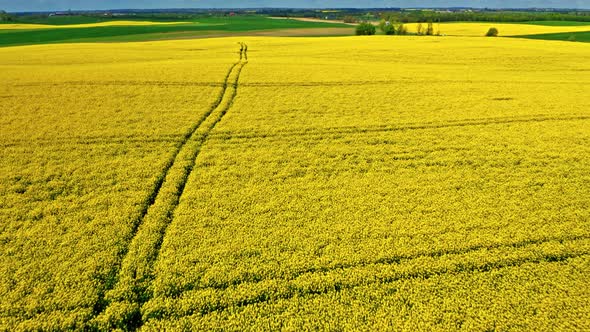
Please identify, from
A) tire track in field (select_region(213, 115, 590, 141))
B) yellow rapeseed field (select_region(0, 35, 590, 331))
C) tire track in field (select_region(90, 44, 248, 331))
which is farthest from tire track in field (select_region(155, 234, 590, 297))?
tire track in field (select_region(213, 115, 590, 141))

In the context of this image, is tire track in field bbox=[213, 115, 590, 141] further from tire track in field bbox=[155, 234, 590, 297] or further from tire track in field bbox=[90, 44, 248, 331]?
Answer: tire track in field bbox=[155, 234, 590, 297]

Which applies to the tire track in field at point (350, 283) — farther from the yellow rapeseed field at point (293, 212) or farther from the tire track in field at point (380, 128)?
the tire track in field at point (380, 128)

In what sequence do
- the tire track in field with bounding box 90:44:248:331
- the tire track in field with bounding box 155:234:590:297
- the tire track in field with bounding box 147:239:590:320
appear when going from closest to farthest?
the tire track in field with bounding box 90:44:248:331, the tire track in field with bounding box 147:239:590:320, the tire track in field with bounding box 155:234:590:297

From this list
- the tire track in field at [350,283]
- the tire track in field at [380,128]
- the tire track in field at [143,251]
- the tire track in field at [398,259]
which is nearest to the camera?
the tire track in field at [143,251]

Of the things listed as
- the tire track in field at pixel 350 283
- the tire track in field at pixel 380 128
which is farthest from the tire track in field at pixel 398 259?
the tire track in field at pixel 380 128

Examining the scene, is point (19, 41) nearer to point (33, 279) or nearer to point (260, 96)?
point (260, 96)

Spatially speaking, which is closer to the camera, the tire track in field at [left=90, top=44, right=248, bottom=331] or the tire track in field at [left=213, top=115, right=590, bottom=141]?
the tire track in field at [left=90, top=44, right=248, bottom=331]
